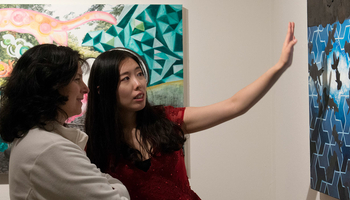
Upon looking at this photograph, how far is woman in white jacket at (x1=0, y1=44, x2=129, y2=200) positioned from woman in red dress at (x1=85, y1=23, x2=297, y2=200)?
385mm

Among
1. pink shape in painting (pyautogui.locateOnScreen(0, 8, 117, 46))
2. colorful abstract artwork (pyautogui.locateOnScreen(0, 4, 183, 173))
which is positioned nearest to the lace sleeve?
colorful abstract artwork (pyautogui.locateOnScreen(0, 4, 183, 173))

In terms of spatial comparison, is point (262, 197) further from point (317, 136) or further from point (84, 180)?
point (84, 180)

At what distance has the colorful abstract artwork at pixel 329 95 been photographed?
1188mm

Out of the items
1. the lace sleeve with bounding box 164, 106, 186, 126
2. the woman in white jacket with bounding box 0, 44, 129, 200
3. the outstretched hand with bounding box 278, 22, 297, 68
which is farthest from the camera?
the lace sleeve with bounding box 164, 106, 186, 126

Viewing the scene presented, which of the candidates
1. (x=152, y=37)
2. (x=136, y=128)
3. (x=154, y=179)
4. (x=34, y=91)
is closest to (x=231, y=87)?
(x=152, y=37)

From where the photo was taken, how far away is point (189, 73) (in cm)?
204

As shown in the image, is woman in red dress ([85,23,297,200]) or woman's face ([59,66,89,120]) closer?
woman's face ([59,66,89,120])

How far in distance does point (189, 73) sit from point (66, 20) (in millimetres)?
863

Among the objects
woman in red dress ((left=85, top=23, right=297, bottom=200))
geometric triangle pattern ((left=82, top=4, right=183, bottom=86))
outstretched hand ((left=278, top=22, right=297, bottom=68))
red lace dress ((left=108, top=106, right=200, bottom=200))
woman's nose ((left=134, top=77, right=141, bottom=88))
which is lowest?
red lace dress ((left=108, top=106, right=200, bottom=200))

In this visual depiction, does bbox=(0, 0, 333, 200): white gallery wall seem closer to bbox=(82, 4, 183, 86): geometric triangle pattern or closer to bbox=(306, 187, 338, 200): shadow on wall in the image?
bbox=(82, 4, 183, 86): geometric triangle pattern

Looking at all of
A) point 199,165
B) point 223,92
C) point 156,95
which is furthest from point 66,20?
point 199,165

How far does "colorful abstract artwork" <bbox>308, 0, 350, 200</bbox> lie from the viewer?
1.19 m

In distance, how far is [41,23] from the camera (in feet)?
6.47

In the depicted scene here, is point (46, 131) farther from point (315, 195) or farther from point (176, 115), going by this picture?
point (315, 195)
